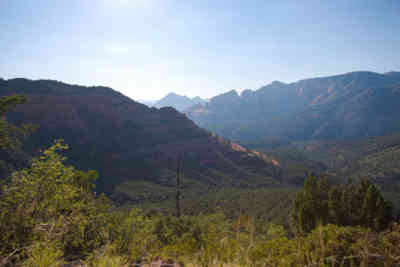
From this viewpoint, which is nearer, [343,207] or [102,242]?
[102,242]

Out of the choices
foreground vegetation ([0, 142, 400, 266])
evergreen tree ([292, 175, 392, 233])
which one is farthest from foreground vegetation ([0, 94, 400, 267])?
evergreen tree ([292, 175, 392, 233])

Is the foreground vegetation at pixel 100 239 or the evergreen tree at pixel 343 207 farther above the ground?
the foreground vegetation at pixel 100 239

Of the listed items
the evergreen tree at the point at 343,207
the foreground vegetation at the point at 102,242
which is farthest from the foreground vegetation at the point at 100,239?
the evergreen tree at the point at 343,207

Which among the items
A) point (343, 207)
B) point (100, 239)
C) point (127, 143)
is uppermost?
point (127, 143)

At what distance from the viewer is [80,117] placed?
103562mm

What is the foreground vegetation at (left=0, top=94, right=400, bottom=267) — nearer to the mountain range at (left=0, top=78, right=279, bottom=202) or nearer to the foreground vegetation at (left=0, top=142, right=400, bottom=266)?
the foreground vegetation at (left=0, top=142, right=400, bottom=266)

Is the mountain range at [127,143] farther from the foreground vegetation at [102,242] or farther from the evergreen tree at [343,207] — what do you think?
the foreground vegetation at [102,242]

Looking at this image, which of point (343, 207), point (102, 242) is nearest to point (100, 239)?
point (102, 242)

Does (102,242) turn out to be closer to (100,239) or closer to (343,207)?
(100,239)

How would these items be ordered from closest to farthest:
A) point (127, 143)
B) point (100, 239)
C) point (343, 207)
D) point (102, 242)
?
point (100, 239)
point (102, 242)
point (343, 207)
point (127, 143)

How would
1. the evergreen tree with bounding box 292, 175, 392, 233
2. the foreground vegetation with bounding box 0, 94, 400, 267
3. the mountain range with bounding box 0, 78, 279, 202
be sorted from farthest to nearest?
the mountain range with bounding box 0, 78, 279, 202 < the evergreen tree with bounding box 292, 175, 392, 233 < the foreground vegetation with bounding box 0, 94, 400, 267

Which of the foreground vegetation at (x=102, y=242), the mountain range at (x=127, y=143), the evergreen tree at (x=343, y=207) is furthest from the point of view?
the mountain range at (x=127, y=143)

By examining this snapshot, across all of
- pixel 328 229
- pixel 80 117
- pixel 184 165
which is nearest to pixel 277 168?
pixel 184 165

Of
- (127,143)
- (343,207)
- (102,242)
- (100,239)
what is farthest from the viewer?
(127,143)
